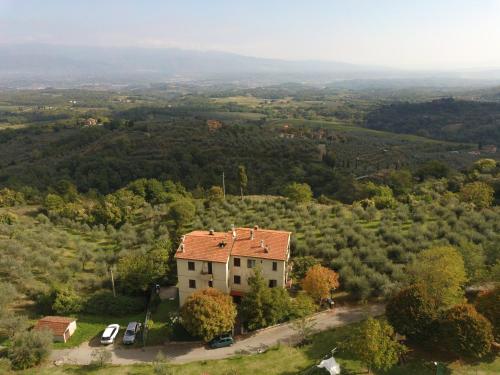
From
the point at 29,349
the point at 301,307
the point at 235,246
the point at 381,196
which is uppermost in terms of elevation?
the point at 235,246

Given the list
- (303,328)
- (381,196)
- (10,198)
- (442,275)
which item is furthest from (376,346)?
(10,198)

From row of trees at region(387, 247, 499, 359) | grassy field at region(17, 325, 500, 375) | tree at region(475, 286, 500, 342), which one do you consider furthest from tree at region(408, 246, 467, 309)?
grassy field at region(17, 325, 500, 375)

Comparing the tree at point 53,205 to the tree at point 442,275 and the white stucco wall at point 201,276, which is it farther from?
the tree at point 442,275

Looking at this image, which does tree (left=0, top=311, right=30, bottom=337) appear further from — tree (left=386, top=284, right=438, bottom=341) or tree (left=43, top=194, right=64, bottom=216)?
tree (left=43, top=194, right=64, bottom=216)

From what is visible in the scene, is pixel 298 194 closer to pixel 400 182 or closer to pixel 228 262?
pixel 228 262

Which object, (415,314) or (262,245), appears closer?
(415,314)

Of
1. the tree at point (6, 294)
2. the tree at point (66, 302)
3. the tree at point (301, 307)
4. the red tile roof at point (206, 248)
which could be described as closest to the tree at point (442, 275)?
Result: the tree at point (301, 307)
